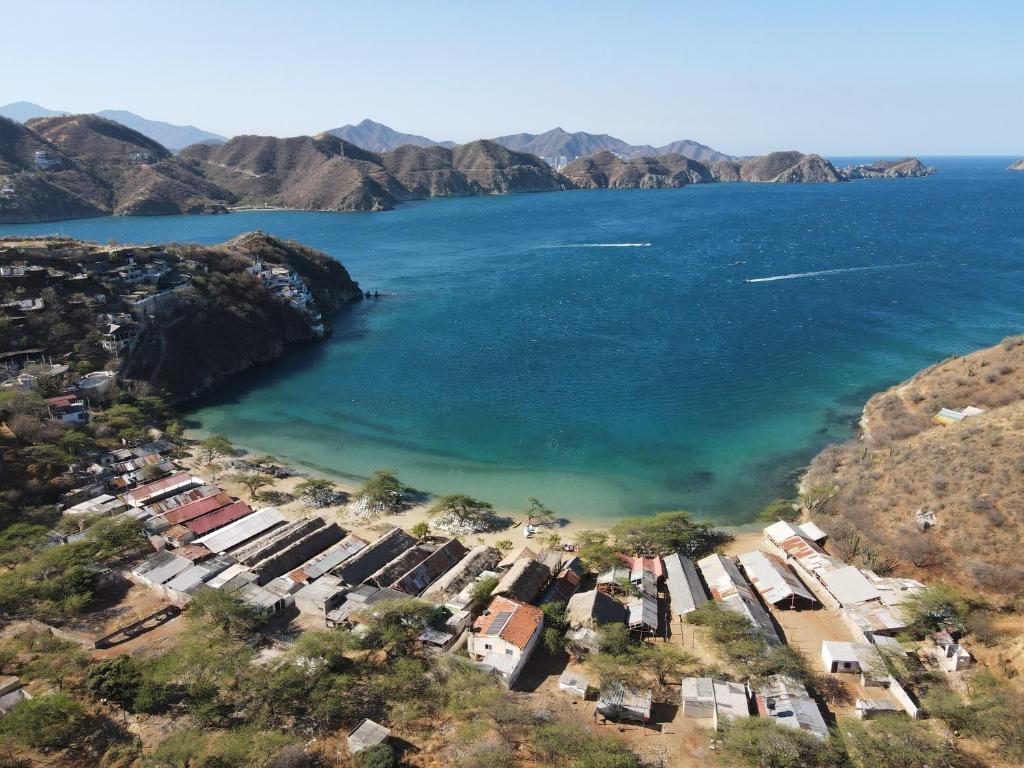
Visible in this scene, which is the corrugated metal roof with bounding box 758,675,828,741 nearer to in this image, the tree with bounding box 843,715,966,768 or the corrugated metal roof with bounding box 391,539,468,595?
the tree with bounding box 843,715,966,768

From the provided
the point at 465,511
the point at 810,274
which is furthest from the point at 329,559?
the point at 810,274

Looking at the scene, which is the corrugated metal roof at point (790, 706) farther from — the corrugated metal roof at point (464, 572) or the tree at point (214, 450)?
the tree at point (214, 450)

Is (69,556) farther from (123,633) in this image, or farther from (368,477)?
(368,477)

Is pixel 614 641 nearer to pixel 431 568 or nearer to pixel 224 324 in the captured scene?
pixel 431 568

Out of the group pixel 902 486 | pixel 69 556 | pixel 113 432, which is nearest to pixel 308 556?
pixel 69 556

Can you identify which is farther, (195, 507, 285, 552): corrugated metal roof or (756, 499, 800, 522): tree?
(756, 499, 800, 522): tree

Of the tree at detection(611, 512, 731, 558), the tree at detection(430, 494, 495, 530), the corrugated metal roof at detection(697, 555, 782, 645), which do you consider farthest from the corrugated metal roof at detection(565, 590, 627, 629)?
the tree at detection(430, 494, 495, 530)

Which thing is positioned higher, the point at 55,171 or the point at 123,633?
the point at 55,171
